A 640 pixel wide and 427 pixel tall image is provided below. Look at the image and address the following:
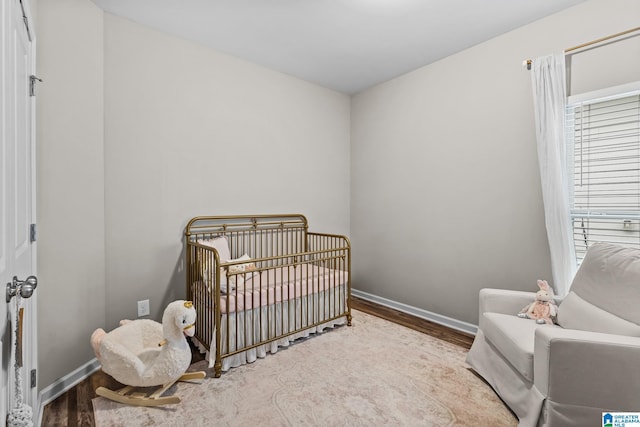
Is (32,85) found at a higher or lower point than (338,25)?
lower

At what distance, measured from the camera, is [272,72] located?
316 centimetres

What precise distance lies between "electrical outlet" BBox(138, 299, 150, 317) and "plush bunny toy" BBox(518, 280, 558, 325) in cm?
270

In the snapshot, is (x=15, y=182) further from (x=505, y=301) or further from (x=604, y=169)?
(x=604, y=169)

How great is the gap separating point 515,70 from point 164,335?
10.5 feet

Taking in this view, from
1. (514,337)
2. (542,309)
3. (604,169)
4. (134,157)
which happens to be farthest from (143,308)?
(604,169)

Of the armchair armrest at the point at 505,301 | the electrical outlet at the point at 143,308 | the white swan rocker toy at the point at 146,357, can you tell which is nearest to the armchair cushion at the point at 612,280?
the armchair armrest at the point at 505,301

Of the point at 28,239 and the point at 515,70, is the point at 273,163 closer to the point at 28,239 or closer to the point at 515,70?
the point at 28,239

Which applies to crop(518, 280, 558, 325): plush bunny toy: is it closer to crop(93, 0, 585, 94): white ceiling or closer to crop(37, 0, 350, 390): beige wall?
crop(93, 0, 585, 94): white ceiling

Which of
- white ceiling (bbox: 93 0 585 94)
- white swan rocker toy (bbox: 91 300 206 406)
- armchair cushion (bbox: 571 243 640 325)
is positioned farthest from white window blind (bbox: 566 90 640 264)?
white swan rocker toy (bbox: 91 300 206 406)

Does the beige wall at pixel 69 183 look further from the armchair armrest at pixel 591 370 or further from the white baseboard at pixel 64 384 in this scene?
the armchair armrest at pixel 591 370

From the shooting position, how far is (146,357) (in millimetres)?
1782

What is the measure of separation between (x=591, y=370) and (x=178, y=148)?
2.94 metres

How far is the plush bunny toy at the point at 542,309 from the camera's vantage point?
6.06ft

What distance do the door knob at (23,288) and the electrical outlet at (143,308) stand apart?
147cm
